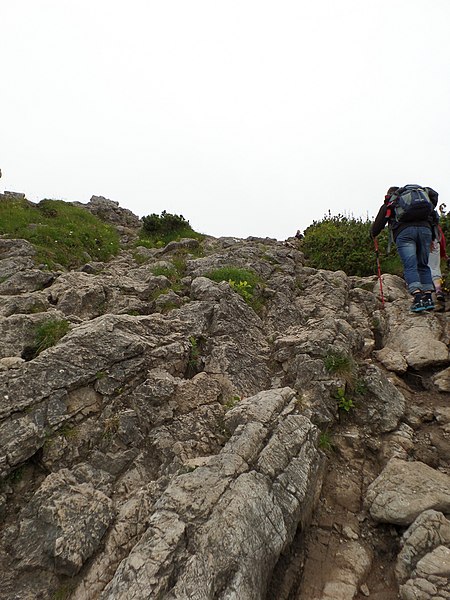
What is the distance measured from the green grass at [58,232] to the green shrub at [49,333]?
708cm

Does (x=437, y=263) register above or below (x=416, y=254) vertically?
below

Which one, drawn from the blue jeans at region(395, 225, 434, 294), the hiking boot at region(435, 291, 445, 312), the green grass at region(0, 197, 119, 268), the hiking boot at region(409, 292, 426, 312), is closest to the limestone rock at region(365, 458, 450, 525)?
the hiking boot at region(409, 292, 426, 312)

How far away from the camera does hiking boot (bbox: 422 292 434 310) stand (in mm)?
10586

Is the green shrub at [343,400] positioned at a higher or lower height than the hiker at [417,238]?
lower

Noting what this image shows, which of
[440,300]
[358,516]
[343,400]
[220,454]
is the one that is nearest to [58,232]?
[220,454]

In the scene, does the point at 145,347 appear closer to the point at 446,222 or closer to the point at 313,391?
the point at 313,391

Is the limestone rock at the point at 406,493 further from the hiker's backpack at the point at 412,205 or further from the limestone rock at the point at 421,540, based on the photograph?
the hiker's backpack at the point at 412,205

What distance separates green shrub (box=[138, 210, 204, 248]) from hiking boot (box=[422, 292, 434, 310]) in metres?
15.2

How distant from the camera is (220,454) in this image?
613 cm

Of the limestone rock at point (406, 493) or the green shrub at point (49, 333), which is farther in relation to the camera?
the green shrub at point (49, 333)

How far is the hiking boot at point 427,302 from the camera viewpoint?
10.6 m

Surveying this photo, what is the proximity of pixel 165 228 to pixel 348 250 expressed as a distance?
12581 mm

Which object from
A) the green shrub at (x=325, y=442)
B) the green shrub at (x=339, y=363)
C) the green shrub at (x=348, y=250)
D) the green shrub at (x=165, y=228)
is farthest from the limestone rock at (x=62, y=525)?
the green shrub at (x=165, y=228)

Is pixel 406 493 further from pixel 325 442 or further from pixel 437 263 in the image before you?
pixel 437 263
